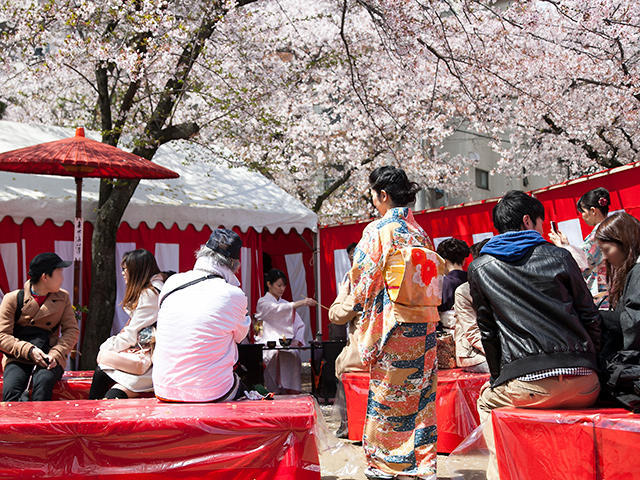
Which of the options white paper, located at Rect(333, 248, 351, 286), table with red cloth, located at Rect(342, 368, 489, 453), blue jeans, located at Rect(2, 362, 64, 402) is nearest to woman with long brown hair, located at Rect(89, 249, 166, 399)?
blue jeans, located at Rect(2, 362, 64, 402)

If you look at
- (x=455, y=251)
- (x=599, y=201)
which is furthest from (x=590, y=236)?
(x=455, y=251)

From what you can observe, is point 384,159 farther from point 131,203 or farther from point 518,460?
point 518,460

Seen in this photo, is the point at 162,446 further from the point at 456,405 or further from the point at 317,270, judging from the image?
the point at 317,270

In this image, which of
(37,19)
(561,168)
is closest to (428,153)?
(561,168)

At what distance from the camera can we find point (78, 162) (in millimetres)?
5270

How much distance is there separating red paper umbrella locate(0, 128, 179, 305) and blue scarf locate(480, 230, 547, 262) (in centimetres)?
375

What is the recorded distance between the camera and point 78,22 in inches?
261

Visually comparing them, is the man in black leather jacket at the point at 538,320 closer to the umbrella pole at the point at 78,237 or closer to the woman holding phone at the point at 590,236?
the woman holding phone at the point at 590,236

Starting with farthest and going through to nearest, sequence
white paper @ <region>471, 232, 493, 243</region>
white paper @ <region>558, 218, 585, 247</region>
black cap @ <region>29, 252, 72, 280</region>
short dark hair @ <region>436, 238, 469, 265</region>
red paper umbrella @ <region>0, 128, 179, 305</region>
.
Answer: white paper @ <region>471, 232, 493, 243</region>
white paper @ <region>558, 218, 585, 247</region>
red paper umbrella @ <region>0, 128, 179, 305</region>
short dark hair @ <region>436, 238, 469, 265</region>
black cap @ <region>29, 252, 72, 280</region>

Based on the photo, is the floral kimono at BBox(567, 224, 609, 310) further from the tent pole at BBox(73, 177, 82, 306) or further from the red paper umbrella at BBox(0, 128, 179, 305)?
the tent pole at BBox(73, 177, 82, 306)

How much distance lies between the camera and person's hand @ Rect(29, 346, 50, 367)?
4.40 m

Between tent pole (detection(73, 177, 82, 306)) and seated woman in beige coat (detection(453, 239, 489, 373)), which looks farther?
tent pole (detection(73, 177, 82, 306))

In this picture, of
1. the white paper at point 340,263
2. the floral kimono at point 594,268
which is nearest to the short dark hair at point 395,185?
the floral kimono at point 594,268

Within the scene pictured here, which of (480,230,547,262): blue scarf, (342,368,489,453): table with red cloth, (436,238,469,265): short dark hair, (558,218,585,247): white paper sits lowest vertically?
(342,368,489,453): table with red cloth
